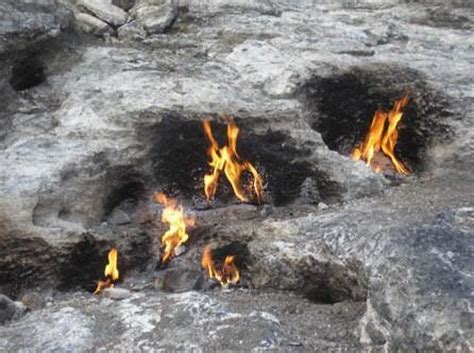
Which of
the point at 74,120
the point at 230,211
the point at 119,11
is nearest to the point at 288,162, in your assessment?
the point at 230,211

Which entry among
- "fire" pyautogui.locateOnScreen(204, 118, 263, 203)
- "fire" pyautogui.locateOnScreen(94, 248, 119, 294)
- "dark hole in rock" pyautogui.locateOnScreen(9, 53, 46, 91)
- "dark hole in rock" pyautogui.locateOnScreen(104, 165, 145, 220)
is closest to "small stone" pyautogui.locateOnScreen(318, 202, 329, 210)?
"fire" pyautogui.locateOnScreen(204, 118, 263, 203)

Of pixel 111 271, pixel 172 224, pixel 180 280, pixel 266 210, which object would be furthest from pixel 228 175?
pixel 111 271

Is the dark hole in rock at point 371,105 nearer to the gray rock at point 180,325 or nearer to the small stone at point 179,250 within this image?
the small stone at point 179,250

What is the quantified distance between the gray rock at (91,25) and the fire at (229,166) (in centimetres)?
289

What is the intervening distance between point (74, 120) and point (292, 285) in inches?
128

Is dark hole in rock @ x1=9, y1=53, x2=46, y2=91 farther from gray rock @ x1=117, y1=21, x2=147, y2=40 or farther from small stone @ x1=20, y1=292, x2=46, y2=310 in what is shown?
small stone @ x1=20, y1=292, x2=46, y2=310

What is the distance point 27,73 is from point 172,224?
3.25 meters

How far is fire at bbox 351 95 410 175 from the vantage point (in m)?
8.61

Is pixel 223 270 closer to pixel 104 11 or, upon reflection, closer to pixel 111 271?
pixel 111 271

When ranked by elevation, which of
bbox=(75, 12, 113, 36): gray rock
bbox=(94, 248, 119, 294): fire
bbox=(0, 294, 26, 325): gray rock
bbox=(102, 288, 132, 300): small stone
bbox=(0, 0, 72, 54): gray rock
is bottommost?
bbox=(94, 248, 119, 294): fire

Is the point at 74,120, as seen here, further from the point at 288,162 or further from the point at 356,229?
the point at 356,229

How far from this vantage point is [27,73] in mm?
9023

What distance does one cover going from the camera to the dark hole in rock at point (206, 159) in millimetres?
7785

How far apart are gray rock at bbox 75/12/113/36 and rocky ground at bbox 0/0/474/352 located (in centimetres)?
2
